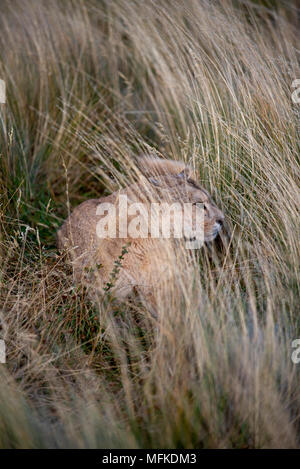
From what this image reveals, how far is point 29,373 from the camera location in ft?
9.56

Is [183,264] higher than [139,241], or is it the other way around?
[139,241]

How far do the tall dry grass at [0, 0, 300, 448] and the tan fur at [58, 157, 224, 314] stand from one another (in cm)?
13

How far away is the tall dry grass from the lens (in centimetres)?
245

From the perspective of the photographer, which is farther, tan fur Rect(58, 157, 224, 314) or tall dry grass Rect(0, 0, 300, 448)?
tan fur Rect(58, 157, 224, 314)

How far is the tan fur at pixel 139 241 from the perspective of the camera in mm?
3346

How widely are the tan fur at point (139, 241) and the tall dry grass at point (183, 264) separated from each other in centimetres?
13

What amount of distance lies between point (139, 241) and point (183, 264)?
571mm

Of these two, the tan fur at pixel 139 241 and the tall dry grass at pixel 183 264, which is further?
the tan fur at pixel 139 241

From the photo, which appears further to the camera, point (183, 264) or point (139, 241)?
point (139, 241)

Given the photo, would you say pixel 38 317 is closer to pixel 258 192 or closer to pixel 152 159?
pixel 152 159

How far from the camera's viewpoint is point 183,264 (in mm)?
3078

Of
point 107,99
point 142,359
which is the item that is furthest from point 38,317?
point 107,99

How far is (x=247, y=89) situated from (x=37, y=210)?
2.01 meters

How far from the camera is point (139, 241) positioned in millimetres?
3551
